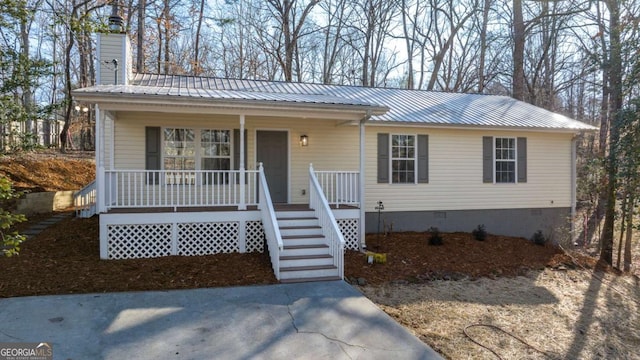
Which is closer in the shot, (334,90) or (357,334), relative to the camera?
(357,334)

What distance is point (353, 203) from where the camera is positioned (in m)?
8.77

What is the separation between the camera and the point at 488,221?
11.1 meters

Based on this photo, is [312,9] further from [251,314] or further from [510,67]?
[251,314]

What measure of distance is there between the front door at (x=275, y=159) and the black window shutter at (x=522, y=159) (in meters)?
6.81

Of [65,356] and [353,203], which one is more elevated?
[353,203]

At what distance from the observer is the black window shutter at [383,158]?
10.2 meters

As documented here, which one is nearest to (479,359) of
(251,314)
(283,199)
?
(251,314)

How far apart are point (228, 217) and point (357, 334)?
4.10 m

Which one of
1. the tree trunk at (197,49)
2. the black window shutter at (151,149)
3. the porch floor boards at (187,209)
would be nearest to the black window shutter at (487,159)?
the porch floor boards at (187,209)

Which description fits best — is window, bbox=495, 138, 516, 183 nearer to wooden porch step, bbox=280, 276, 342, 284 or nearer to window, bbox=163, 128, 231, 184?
wooden porch step, bbox=280, 276, 342, 284

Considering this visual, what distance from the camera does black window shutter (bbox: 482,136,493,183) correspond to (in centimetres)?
1099

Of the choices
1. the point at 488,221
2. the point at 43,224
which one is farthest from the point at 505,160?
the point at 43,224

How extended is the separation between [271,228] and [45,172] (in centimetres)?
1168

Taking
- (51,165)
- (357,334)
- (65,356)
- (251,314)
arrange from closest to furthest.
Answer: (65,356), (357,334), (251,314), (51,165)
